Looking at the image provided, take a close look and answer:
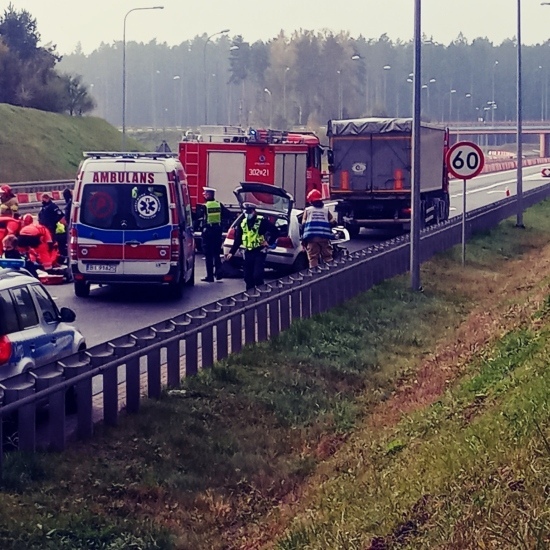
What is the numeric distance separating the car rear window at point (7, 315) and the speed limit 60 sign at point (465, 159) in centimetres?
1441

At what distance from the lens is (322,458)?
1047 cm

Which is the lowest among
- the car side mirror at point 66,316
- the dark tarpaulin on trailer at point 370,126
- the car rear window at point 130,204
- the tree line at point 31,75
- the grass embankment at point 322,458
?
the grass embankment at point 322,458


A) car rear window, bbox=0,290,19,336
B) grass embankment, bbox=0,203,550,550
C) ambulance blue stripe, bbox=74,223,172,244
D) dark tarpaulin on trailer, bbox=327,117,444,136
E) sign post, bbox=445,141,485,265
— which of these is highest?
dark tarpaulin on trailer, bbox=327,117,444,136

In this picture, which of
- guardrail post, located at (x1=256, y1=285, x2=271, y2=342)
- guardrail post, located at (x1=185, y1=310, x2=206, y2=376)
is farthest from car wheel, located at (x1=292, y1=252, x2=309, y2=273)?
guardrail post, located at (x1=185, y1=310, x2=206, y2=376)

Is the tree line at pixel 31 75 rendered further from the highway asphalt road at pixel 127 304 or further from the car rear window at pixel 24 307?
the car rear window at pixel 24 307

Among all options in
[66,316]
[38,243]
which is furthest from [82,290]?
[66,316]

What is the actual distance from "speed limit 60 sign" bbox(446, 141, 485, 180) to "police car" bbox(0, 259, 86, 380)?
1312cm

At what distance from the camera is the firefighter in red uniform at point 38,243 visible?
67.9 ft

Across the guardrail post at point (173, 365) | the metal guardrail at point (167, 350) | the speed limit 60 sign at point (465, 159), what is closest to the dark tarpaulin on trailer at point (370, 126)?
the speed limit 60 sign at point (465, 159)

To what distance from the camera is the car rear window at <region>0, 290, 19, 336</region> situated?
32.6 ft

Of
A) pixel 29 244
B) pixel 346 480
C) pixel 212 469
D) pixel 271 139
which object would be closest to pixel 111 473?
pixel 212 469

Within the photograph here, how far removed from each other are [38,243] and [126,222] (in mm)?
2569

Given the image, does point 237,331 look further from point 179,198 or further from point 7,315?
point 179,198

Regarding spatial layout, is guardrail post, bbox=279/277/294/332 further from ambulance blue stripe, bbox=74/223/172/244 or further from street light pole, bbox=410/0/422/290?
street light pole, bbox=410/0/422/290
